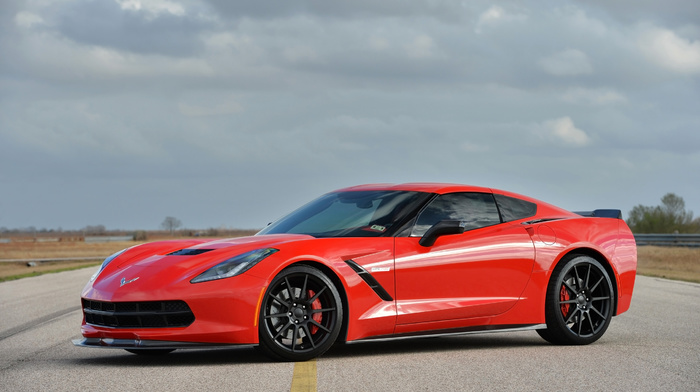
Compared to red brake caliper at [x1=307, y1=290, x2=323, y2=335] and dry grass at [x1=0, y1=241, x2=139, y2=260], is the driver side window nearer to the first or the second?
red brake caliper at [x1=307, y1=290, x2=323, y2=335]

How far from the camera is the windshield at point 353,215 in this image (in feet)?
22.8

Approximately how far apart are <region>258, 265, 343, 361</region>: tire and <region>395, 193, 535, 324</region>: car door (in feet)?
2.08

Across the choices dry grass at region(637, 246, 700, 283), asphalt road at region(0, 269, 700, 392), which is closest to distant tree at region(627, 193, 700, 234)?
dry grass at region(637, 246, 700, 283)

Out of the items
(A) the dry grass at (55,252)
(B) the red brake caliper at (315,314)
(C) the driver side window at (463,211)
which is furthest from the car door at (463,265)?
(A) the dry grass at (55,252)

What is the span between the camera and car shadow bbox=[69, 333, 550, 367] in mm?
6660

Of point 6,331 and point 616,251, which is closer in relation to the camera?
point 616,251

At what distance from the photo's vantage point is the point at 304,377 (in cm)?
568

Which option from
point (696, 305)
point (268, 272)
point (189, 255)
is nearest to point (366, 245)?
point (268, 272)

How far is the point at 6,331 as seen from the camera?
9.57 m

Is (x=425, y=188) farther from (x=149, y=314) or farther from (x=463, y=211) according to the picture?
(x=149, y=314)

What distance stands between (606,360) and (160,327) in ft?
11.3

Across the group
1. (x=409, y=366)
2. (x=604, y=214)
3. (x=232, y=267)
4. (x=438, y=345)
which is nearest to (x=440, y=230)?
(x=409, y=366)

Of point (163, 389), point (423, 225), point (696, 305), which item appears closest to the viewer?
point (163, 389)

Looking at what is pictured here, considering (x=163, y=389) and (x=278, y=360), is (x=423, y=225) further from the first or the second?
(x=163, y=389)
